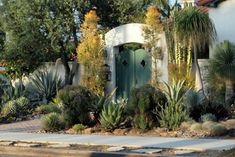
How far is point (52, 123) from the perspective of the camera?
1642 cm

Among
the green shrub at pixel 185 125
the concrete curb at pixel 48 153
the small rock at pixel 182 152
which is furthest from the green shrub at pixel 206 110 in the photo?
the concrete curb at pixel 48 153

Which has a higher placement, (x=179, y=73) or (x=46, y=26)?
(x=46, y=26)

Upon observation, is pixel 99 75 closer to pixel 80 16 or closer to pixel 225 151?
pixel 80 16

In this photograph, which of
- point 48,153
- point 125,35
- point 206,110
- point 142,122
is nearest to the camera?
point 48,153

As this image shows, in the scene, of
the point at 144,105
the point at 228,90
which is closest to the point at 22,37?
the point at 228,90

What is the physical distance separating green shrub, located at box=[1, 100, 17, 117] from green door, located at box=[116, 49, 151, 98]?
171 inches

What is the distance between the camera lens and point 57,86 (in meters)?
23.5

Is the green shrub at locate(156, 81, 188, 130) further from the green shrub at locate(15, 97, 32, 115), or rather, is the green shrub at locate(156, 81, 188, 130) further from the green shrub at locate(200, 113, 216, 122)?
the green shrub at locate(15, 97, 32, 115)

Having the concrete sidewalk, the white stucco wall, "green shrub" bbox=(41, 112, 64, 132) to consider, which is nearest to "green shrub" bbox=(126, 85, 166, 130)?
the concrete sidewalk

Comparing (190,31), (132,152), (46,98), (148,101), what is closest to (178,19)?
(190,31)

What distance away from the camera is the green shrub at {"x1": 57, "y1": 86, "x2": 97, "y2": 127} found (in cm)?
1631

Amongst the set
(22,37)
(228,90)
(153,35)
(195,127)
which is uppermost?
(22,37)

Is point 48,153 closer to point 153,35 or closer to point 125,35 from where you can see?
point 153,35

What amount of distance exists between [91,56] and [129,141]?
27.3 feet
